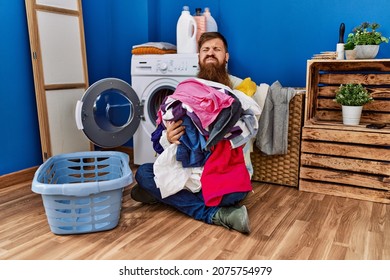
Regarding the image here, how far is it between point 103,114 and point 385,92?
1870 millimetres

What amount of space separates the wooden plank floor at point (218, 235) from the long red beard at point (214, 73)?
71 cm

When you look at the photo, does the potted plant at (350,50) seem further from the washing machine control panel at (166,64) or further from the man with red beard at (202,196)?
the washing machine control panel at (166,64)

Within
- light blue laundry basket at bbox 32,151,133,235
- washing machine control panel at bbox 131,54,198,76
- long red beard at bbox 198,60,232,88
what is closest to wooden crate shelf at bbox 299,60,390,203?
long red beard at bbox 198,60,232,88

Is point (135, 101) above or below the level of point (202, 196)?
above

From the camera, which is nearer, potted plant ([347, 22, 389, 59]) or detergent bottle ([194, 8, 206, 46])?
potted plant ([347, 22, 389, 59])

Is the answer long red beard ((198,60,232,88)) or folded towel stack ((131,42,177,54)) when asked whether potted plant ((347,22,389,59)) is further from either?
folded towel stack ((131,42,177,54))

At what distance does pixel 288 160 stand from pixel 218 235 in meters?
0.87

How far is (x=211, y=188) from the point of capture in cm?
165

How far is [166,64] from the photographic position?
2406 mm

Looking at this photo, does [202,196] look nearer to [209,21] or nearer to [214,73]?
[214,73]

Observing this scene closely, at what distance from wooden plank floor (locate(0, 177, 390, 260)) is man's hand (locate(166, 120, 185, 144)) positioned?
0.41 meters

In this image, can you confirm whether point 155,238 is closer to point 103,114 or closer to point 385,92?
point 103,114

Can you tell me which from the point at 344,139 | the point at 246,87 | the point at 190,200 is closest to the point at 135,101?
the point at 246,87

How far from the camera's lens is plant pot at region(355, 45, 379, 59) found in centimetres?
195
